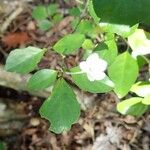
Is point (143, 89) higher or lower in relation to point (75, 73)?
lower

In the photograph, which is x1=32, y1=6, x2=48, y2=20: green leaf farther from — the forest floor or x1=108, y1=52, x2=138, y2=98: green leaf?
x1=108, y1=52, x2=138, y2=98: green leaf

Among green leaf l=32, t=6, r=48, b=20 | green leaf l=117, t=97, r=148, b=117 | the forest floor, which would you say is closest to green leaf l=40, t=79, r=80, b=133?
green leaf l=117, t=97, r=148, b=117

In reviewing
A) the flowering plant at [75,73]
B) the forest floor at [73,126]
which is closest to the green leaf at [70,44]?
the flowering plant at [75,73]

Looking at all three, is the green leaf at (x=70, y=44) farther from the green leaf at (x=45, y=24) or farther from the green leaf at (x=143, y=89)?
the green leaf at (x=45, y=24)

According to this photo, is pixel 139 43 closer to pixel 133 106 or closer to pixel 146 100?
pixel 146 100

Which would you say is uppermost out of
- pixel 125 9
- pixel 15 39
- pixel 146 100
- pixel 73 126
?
pixel 125 9

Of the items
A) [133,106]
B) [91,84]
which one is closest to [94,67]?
[91,84]

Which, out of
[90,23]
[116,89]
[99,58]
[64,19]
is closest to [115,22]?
[99,58]
